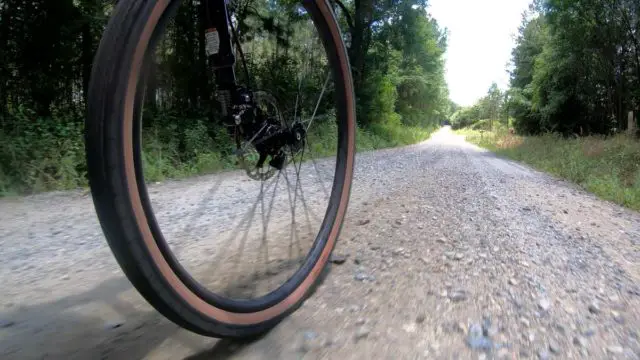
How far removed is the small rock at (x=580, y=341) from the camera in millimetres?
1233

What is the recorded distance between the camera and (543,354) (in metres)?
1.18

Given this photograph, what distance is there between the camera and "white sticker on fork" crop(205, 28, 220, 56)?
4.83 feet

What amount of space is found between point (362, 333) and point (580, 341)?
685 mm

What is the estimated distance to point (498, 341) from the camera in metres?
1.24

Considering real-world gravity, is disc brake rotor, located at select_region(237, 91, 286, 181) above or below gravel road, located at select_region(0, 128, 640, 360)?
above

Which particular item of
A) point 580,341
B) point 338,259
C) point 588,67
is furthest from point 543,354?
point 588,67

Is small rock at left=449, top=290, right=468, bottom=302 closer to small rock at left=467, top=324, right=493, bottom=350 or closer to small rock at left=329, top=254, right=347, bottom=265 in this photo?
small rock at left=467, top=324, right=493, bottom=350

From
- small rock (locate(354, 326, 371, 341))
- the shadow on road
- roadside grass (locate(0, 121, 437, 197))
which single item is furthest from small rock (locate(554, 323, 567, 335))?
roadside grass (locate(0, 121, 437, 197))

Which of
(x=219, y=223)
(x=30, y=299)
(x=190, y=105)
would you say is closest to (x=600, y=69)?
(x=190, y=105)

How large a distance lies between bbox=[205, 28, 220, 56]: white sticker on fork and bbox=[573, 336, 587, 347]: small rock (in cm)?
158

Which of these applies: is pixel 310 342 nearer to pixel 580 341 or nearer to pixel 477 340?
pixel 477 340

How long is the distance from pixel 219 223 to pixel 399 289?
1.29 meters

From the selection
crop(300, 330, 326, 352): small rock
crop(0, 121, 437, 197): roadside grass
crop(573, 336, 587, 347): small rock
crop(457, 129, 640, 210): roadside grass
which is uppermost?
crop(0, 121, 437, 197): roadside grass

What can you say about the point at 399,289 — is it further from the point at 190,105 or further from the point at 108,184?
the point at 190,105
